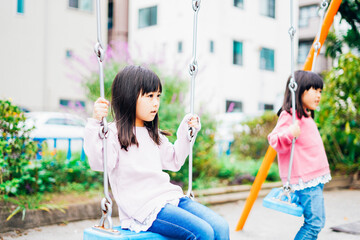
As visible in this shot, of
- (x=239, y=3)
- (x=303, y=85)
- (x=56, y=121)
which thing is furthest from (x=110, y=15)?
(x=303, y=85)

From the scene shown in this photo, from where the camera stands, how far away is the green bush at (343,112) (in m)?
5.43

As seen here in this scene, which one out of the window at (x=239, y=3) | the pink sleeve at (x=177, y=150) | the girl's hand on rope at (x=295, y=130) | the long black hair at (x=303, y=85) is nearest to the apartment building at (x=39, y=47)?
the window at (x=239, y=3)

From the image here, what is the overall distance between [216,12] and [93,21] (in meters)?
4.61

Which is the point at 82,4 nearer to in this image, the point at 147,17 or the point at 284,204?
the point at 147,17

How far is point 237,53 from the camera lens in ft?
51.9

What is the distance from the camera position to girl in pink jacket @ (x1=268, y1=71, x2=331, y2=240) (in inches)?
101

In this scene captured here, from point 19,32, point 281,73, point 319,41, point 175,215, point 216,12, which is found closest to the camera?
point 175,215

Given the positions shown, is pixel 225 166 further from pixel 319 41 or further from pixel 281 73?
pixel 281 73

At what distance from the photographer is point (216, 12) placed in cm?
1491

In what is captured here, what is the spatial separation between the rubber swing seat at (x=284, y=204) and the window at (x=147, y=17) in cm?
1397

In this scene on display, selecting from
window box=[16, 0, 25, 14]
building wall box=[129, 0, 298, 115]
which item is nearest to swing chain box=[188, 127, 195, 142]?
building wall box=[129, 0, 298, 115]

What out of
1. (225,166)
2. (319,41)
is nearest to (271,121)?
(225,166)

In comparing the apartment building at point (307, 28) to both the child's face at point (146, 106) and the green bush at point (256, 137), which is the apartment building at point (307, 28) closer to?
the green bush at point (256, 137)

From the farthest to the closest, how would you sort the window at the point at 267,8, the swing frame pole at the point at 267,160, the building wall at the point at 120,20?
1. the building wall at the point at 120,20
2. the window at the point at 267,8
3. the swing frame pole at the point at 267,160
